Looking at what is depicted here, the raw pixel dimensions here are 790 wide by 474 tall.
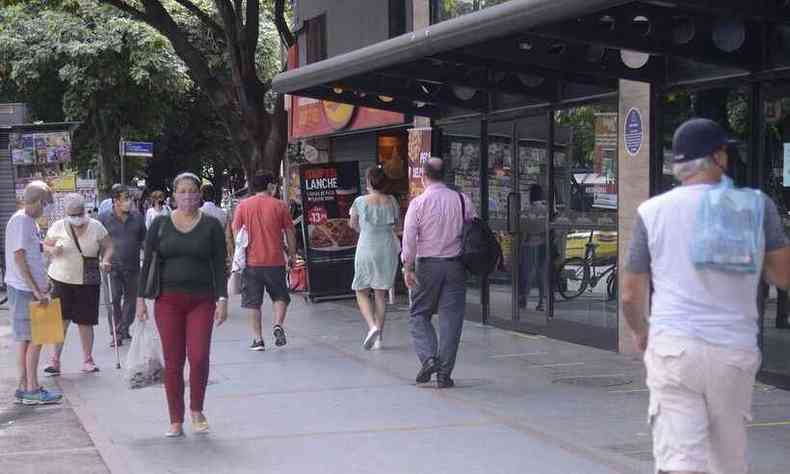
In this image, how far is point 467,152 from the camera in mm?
14609

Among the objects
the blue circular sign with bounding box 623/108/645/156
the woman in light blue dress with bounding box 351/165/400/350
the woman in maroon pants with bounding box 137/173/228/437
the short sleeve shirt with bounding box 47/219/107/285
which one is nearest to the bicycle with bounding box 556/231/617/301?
the blue circular sign with bounding box 623/108/645/156

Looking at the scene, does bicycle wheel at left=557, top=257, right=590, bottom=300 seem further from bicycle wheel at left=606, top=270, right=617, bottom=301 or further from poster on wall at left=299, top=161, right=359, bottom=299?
poster on wall at left=299, top=161, right=359, bottom=299

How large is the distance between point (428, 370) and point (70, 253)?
137 inches

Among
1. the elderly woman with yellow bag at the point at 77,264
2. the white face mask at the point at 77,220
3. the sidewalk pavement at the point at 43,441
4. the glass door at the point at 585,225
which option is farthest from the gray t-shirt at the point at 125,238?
the glass door at the point at 585,225

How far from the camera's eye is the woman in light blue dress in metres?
12.2

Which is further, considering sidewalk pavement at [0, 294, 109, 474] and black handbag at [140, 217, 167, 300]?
black handbag at [140, 217, 167, 300]

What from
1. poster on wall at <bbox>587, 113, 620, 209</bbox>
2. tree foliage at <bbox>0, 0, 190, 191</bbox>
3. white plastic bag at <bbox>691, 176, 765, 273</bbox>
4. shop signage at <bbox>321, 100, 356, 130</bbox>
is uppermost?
tree foliage at <bbox>0, 0, 190, 191</bbox>

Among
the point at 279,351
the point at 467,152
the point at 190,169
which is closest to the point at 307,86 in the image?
the point at 467,152

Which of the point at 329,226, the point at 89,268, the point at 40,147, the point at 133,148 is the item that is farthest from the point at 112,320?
the point at 133,148

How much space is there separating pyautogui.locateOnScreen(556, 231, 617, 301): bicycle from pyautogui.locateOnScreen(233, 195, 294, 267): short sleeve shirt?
282 centimetres

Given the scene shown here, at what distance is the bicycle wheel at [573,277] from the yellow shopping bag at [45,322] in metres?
5.12

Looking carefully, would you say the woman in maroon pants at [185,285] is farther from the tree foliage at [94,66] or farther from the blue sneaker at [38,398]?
the tree foliage at [94,66]

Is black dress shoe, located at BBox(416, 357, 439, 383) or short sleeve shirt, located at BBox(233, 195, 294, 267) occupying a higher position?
short sleeve shirt, located at BBox(233, 195, 294, 267)

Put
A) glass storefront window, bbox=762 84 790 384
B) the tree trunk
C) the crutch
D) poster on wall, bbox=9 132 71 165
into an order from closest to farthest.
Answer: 1. glass storefront window, bbox=762 84 790 384
2. the crutch
3. poster on wall, bbox=9 132 71 165
4. the tree trunk
